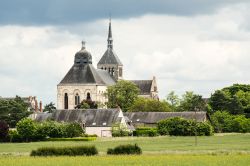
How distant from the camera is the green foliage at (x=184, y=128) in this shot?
389ft

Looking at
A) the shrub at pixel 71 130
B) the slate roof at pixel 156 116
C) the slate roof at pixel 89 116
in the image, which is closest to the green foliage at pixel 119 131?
the slate roof at pixel 89 116

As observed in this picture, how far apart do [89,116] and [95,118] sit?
1.41 metres

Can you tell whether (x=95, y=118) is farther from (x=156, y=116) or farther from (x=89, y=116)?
(x=156, y=116)

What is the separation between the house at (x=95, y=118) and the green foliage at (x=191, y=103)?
43.5 m

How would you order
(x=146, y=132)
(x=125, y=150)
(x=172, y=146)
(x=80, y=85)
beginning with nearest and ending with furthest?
(x=125, y=150)
(x=172, y=146)
(x=146, y=132)
(x=80, y=85)

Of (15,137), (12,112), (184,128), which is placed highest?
(12,112)

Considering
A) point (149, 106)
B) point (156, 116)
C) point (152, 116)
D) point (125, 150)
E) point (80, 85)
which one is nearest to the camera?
point (125, 150)

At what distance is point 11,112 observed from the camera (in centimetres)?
14388

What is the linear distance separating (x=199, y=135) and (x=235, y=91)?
76220mm

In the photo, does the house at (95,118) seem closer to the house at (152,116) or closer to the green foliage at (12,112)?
the green foliage at (12,112)

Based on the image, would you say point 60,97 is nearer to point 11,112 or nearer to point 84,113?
point 11,112

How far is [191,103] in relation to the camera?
6949 inches

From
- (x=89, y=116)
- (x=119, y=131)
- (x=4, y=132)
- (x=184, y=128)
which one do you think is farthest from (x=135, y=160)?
(x=89, y=116)

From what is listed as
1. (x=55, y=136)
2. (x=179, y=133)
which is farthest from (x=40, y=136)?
(x=179, y=133)
